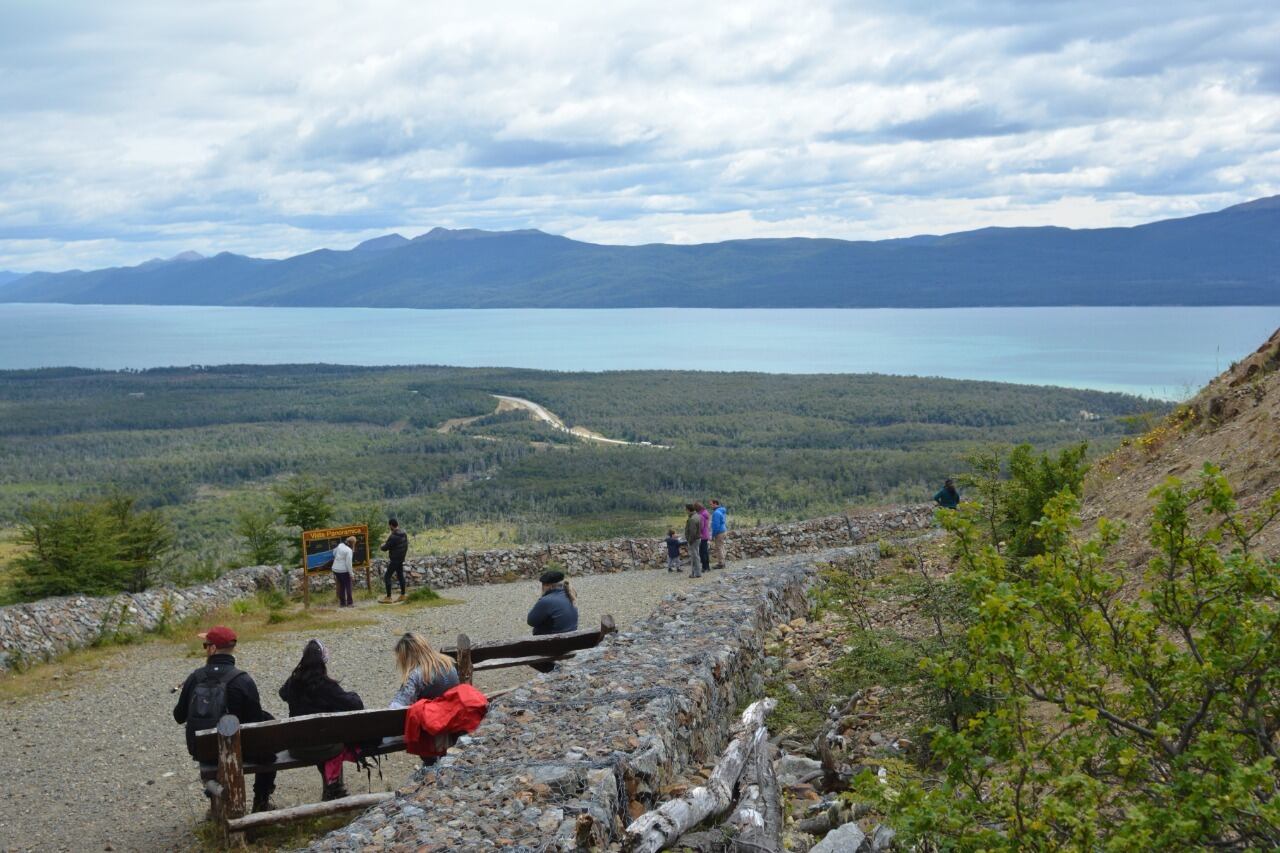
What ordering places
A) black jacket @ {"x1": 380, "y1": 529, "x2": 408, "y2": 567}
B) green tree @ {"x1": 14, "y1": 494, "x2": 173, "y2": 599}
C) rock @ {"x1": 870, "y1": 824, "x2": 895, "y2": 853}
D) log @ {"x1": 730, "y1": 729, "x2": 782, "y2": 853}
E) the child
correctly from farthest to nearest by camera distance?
the child → green tree @ {"x1": 14, "y1": 494, "x2": 173, "y2": 599} → black jacket @ {"x1": 380, "y1": 529, "x2": 408, "y2": 567} → rock @ {"x1": 870, "y1": 824, "x2": 895, "y2": 853} → log @ {"x1": 730, "y1": 729, "x2": 782, "y2": 853}

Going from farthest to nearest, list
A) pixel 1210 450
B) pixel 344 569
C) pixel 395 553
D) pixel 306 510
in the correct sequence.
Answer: pixel 306 510 < pixel 395 553 < pixel 344 569 < pixel 1210 450

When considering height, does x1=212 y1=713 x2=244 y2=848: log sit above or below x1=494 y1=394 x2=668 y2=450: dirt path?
above

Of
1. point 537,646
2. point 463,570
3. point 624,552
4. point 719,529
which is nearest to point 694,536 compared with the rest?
point 719,529

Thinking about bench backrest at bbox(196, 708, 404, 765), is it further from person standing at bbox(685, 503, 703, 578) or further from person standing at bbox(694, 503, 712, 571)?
person standing at bbox(694, 503, 712, 571)

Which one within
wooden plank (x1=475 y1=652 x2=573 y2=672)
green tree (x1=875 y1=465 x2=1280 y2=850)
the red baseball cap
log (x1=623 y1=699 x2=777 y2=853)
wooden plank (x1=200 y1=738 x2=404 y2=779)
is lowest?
wooden plank (x1=200 y1=738 x2=404 y2=779)

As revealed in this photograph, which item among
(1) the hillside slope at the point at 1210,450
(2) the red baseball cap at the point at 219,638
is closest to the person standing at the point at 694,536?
(1) the hillside slope at the point at 1210,450

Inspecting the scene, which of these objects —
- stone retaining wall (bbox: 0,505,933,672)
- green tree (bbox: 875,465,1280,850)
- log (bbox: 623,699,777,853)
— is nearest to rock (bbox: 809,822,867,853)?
log (bbox: 623,699,777,853)

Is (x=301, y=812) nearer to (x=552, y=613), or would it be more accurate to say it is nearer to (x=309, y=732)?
(x=309, y=732)

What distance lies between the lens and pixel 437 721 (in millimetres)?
6684

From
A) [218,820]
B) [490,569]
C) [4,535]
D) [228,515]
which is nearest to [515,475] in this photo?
[228,515]

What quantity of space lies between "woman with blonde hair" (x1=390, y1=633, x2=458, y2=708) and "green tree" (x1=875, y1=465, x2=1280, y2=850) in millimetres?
3541

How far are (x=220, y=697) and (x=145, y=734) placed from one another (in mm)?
3651

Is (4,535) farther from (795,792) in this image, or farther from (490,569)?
(795,792)

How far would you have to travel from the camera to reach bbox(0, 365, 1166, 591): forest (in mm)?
52812
